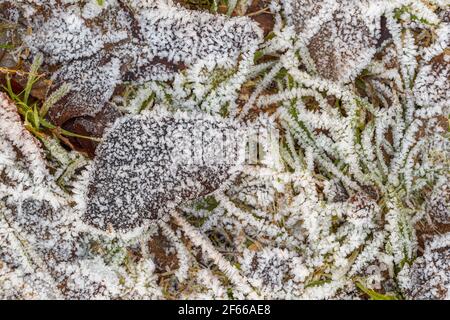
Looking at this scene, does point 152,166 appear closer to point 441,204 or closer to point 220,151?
point 220,151

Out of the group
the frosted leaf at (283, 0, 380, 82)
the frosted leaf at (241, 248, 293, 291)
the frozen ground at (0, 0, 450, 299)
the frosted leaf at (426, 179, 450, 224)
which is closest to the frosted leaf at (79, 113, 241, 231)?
the frozen ground at (0, 0, 450, 299)

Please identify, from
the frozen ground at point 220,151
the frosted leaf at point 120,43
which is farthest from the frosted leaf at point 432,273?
the frosted leaf at point 120,43

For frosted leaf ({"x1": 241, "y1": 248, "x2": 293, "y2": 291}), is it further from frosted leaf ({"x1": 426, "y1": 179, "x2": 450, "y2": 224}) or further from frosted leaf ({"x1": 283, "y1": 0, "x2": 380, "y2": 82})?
frosted leaf ({"x1": 283, "y1": 0, "x2": 380, "y2": 82})

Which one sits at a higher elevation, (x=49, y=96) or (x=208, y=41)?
(x=208, y=41)
